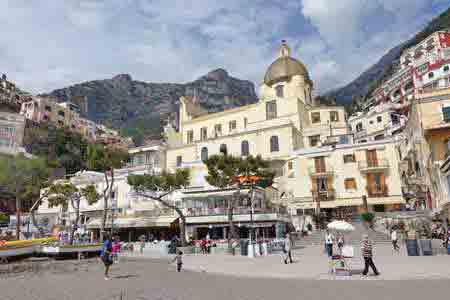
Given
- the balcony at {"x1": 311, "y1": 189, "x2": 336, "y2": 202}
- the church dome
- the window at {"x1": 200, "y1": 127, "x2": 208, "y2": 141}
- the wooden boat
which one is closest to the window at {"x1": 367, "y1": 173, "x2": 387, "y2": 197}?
the balcony at {"x1": 311, "y1": 189, "x2": 336, "y2": 202}

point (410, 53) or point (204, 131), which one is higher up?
point (410, 53)

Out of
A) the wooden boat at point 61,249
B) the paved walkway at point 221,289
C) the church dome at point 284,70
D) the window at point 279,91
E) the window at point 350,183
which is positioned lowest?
the paved walkway at point 221,289

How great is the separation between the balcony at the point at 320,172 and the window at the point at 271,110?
41.5 ft

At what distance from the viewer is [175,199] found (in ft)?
127

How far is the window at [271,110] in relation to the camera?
48.5 meters

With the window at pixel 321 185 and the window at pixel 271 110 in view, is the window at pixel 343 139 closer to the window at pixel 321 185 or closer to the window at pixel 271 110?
the window at pixel 321 185

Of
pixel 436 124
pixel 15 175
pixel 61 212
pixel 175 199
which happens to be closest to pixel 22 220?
pixel 61 212

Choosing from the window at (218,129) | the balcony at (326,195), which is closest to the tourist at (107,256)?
the balcony at (326,195)

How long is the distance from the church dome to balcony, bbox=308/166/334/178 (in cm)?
1827

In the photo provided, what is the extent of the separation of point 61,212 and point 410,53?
8049 centimetres

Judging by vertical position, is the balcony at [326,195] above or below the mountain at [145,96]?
below

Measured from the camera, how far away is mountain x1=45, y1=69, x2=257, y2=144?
149125mm

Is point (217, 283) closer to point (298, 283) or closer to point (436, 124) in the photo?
point (298, 283)

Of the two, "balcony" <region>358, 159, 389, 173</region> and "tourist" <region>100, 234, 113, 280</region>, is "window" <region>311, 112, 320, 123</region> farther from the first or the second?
"tourist" <region>100, 234, 113, 280</region>
